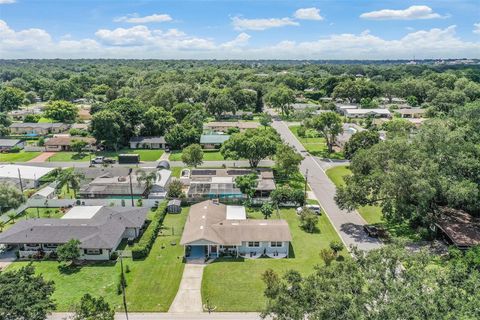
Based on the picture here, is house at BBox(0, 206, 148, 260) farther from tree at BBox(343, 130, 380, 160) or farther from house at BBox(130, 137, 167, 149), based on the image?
tree at BBox(343, 130, 380, 160)

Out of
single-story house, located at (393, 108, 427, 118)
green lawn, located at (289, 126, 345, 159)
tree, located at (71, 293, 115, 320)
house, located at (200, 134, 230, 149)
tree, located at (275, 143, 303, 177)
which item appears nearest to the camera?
tree, located at (71, 293, 115, 320)

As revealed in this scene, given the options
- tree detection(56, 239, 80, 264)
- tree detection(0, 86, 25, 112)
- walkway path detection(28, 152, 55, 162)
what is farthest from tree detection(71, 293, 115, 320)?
tree detection(0, 86, 25, 112)

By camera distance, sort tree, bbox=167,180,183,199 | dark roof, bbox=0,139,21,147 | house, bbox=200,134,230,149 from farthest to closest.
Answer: house, bbox=200,134,230,149
dark roof, bbox=0,139,21,147
tree, bbox=167,180,183,199

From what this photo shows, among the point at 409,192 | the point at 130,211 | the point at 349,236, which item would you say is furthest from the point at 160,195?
the point at 409,192

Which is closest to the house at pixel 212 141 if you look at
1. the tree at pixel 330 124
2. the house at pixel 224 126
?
the house at pixel 224 126

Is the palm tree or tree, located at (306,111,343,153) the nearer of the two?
the palm tree

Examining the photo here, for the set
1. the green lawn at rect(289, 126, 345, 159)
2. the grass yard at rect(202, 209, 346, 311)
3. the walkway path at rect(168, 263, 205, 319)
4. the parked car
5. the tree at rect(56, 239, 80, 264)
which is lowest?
the walkway path at rect(168, 263, 205, 319)

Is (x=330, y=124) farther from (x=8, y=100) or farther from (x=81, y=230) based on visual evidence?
(x=8, y=100)

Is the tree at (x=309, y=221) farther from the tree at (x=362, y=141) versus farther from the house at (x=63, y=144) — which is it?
the house at (x=63, y=144)
